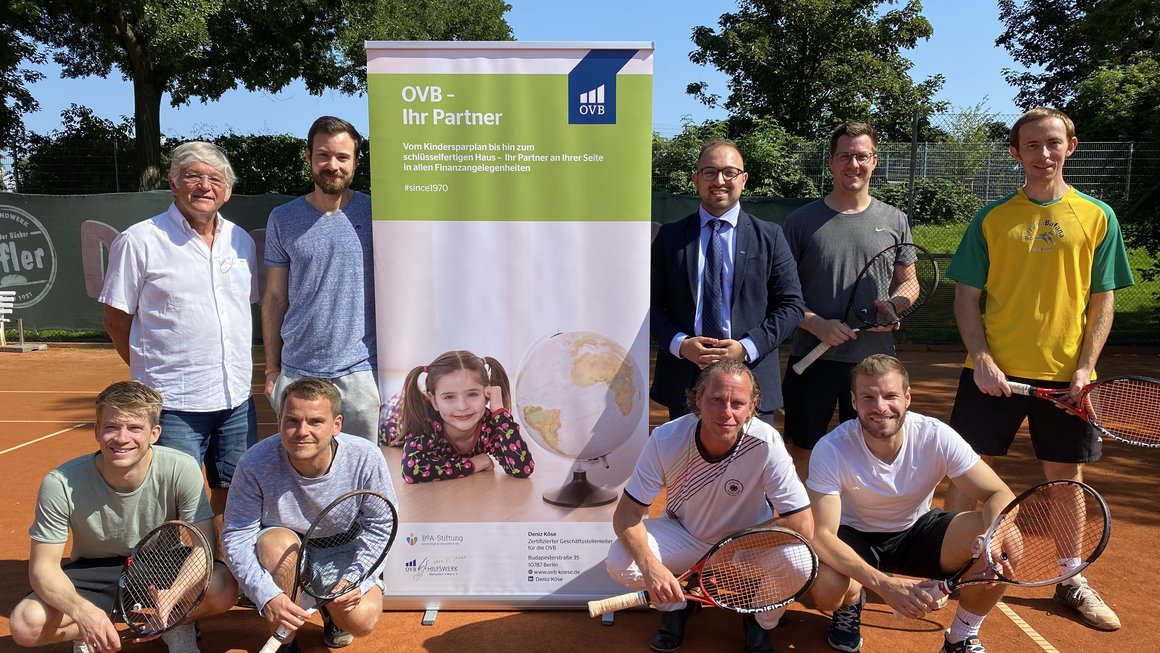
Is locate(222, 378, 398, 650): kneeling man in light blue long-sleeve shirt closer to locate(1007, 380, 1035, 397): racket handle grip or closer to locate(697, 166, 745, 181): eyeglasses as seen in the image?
locate(697, 166, 745, 181): eyeglasses

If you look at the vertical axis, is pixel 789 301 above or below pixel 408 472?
above

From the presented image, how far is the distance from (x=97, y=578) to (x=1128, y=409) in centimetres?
459

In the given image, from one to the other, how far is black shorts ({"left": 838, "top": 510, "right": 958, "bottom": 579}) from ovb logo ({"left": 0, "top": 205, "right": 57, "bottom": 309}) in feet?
41.2

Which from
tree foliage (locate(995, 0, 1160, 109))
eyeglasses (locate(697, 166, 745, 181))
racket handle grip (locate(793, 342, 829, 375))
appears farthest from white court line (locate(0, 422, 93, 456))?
tree foliage (locate(995, 0, 1160, 109))

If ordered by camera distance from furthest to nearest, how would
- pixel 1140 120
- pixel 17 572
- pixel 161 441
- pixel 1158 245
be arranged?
pixel 1140 120 → pixel 1158 245 → pixel 17 572 → pixel 161 441

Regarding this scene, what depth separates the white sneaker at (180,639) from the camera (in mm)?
3250

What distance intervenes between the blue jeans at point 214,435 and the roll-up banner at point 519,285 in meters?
0.75

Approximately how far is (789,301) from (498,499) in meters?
1.68

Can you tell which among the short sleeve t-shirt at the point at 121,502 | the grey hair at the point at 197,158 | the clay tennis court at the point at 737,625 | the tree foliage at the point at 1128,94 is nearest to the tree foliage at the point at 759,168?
the tree foliage at the point at 1128,94

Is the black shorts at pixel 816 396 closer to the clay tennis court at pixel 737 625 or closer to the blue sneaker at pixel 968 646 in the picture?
the clay tennis court at pixel 737 625

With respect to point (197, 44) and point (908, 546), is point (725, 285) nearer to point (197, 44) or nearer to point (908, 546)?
point (908, 546)

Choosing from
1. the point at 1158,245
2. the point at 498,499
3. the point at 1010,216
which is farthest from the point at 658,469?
the point at 1158,245

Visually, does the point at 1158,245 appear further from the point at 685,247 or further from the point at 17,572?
the point at 17,572

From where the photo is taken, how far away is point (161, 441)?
3506mm
